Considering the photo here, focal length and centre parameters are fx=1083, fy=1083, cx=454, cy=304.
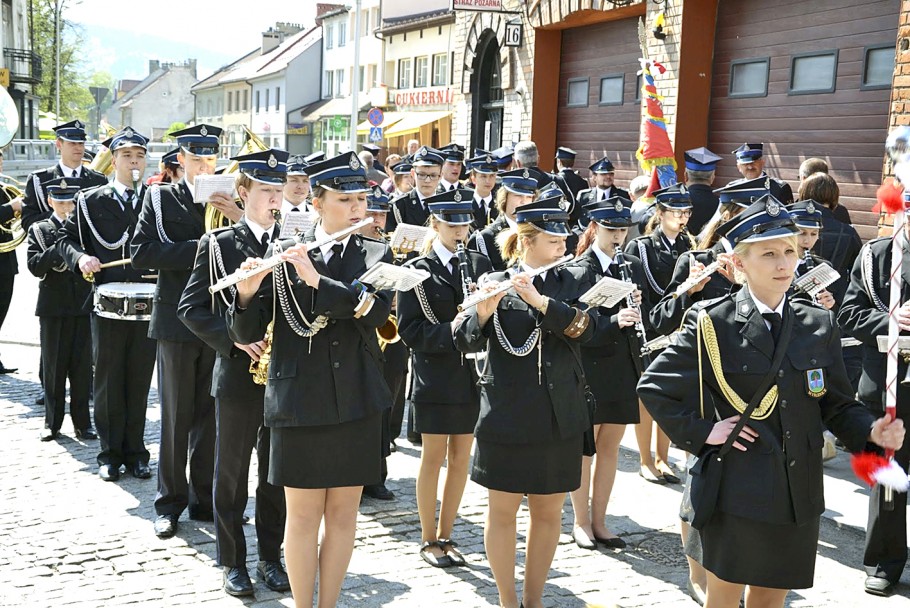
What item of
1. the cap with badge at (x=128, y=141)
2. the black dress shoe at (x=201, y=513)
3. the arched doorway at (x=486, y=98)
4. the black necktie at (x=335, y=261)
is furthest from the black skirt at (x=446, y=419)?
the arched doorway at (x=486, y=98)

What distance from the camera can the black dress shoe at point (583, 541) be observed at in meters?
6.76

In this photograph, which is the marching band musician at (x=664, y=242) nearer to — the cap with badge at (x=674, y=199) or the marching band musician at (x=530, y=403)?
the cap with badge at (x=674, y=199)

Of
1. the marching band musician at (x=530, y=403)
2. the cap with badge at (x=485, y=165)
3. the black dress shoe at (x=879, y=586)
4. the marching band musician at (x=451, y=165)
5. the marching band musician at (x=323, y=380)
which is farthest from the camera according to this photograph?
the marching band musician at (x=451, y=165)

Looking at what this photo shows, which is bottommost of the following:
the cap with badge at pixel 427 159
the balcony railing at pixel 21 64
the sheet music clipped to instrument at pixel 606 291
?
the sheet music clipped to instrument at pixel 606 291

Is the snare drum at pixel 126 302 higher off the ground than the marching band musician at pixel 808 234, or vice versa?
the marching band musician at pixel 808 234

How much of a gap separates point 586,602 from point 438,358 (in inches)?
63.2

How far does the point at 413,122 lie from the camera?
142 feet

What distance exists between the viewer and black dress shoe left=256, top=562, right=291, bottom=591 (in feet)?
19.6

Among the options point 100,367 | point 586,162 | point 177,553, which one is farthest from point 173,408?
point 586,162

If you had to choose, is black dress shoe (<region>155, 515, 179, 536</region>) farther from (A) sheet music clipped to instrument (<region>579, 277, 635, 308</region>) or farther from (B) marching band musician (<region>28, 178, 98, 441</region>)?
(A) sheet music clipped to instrument (<region>579, 277, 635, 308</region>)

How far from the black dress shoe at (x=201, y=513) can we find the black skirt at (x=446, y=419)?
5.45ft

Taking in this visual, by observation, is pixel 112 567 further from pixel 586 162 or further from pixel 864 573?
pixel 586 162

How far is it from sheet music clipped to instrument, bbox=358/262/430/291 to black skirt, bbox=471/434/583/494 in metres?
1.00

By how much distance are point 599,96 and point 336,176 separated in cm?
1317
